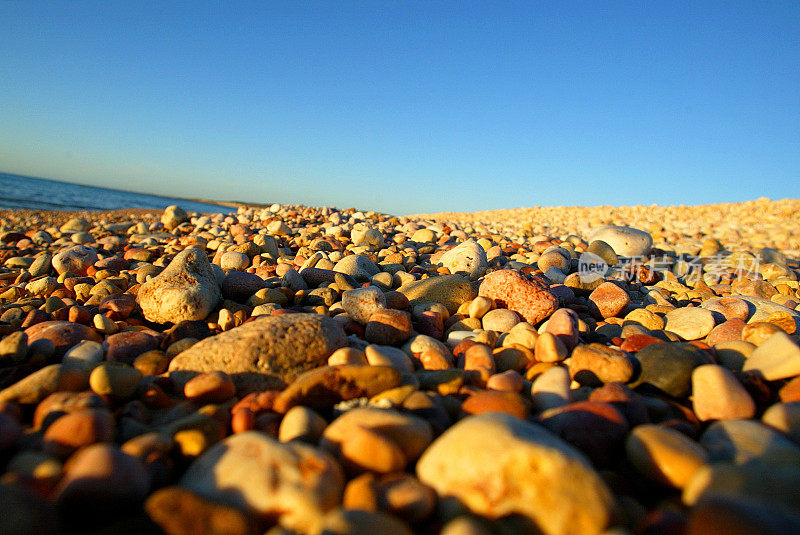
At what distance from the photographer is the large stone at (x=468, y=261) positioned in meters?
4.30

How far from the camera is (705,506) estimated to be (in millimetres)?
993

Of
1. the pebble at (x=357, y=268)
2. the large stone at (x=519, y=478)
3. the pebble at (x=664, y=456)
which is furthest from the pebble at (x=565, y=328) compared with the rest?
the pebble at (x=357, y=268)

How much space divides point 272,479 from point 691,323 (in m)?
2.91

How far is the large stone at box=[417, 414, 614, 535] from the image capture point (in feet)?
3.60

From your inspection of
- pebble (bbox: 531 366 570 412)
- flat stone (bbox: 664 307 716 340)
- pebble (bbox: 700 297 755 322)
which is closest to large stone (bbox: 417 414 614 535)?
pebble (bbox: 531 366 570 412)

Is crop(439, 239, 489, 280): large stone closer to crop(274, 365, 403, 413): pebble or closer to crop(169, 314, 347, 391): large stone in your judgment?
crop(169, 314, 347, 391): large stone

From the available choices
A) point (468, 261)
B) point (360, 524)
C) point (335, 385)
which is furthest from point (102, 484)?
point (468, 261)

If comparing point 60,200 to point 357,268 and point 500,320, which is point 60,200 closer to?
point 357,268

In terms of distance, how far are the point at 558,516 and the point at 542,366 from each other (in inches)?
42.8

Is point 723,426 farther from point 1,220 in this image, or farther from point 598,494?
point 1,220

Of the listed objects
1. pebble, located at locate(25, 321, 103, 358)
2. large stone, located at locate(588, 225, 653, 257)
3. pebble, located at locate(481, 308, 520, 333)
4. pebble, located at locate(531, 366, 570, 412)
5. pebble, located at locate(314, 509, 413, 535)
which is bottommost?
pebble, located at locate(25, 321, 103, 358)

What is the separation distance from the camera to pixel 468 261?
14.2 ft

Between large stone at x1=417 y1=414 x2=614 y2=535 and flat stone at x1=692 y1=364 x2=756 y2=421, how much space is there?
87cm

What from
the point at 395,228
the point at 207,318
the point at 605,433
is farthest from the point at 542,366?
the point at 395,228
